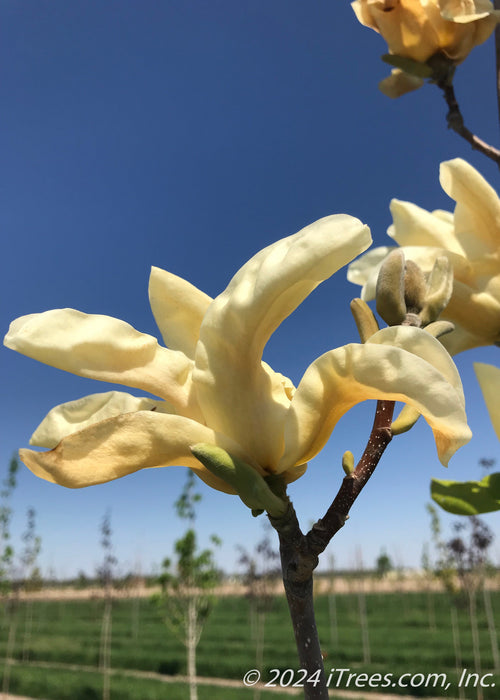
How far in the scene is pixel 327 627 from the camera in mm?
16859

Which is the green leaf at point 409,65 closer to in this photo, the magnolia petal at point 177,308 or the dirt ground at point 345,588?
the magnolia petal at point 177,308

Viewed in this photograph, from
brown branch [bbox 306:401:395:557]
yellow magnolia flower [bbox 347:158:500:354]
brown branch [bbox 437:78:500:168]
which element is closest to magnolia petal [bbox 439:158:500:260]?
yellow magnolia flower [bbox 347:158:500:354]

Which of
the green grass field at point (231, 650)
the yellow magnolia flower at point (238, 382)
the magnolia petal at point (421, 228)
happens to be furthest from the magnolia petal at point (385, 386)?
the green grass field at point (231, 650)

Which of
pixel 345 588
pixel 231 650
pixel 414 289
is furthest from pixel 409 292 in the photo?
pixel 345 588

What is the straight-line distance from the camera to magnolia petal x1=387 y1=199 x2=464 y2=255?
897 millimetres

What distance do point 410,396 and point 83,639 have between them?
17506mm

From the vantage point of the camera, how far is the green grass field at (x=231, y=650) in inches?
402

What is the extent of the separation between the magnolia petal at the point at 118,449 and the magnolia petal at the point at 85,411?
0.15 ft

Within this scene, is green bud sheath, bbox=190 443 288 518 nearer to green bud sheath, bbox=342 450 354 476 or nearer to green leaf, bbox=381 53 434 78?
green bud sheath, bbox=342 450 354 476

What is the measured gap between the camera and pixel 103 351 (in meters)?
0.56

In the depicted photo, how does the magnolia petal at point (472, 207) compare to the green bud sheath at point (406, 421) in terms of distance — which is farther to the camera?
the magnolia petal at point (472, 207)

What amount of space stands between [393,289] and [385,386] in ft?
0.41

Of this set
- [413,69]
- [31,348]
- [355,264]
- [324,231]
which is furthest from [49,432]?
[413,69]

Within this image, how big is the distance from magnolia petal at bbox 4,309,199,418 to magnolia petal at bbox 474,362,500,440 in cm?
36
